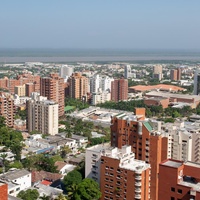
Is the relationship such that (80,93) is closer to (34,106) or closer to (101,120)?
(101,120)

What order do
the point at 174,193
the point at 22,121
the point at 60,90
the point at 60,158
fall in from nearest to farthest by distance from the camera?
the point at 174,193 < the point at 60,158 < the point at 22,121 < the point at 60,90

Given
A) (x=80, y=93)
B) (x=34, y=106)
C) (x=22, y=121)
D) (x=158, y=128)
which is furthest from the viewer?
(x=80, y=93)

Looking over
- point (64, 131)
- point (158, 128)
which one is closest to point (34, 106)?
point (64, 131)

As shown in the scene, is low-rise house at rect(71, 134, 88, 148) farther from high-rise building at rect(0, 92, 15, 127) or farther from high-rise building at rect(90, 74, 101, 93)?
high-rise building at rect(90, 74, 101, 93)

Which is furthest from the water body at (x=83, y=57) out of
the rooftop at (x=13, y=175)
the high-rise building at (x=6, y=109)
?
the rooftop at (x=13, y=175)

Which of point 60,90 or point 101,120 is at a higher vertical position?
point 60,90

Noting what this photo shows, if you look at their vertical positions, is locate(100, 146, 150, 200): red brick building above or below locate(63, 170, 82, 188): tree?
above

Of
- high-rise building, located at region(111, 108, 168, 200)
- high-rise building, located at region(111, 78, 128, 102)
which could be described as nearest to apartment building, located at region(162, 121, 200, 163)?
high-rise building, located at region(111, 108, 168, 200)

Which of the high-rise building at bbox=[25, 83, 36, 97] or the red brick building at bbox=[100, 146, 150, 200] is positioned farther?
the high-rise building at bbox=[25, 83, 36, 97]
